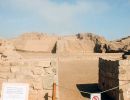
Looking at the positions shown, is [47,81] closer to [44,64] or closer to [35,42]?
[44,64]

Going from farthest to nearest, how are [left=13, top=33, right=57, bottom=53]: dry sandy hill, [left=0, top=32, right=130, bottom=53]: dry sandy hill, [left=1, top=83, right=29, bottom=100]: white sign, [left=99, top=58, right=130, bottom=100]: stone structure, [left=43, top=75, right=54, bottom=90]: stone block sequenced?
[left=13, top=33, right=57, bottom=53]: dry sandy hill, [left=0, top=32, right=130, bottom=53]: dry sandy hill, [left=99, top=58, right=130, bottom=100]: stone structure, [left=43, top=75, right=54, bottom=90]: stone block, [left=1, top=83, right=29, bottom=100]: white sign

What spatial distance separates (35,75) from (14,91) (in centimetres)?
111

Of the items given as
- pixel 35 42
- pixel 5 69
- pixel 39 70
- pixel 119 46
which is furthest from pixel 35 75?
pixel 35 42

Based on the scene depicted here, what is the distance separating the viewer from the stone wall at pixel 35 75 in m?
8.23

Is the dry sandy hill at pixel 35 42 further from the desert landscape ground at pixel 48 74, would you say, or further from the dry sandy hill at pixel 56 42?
the desert landscape ground at pixel 48 74

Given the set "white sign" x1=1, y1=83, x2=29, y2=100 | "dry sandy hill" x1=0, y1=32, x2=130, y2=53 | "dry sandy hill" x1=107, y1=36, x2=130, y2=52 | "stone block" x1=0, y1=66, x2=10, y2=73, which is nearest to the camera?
"white sign" x1=1, y1=83, x2=29, y2=100

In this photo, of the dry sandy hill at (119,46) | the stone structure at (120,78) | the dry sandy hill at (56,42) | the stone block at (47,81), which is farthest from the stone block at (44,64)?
the dry sandy hill at (56,42)

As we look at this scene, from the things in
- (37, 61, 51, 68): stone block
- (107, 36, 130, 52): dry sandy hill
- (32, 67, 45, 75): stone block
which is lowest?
(32, 67, 45, 75): stone block

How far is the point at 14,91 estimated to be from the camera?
7.33 m

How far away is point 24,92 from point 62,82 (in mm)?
10952

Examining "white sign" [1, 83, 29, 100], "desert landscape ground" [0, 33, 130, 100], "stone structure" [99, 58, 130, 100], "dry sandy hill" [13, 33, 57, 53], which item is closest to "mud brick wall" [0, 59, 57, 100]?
"desert landscape ground" [0, 33, 130, 100]

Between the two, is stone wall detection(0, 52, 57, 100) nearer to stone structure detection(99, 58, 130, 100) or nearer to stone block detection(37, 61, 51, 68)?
stone block detection(37, 61, 51, 68)

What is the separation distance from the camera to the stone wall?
823 cm

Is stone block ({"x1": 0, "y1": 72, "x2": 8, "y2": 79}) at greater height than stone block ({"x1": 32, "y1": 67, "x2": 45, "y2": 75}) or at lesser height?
lesser
